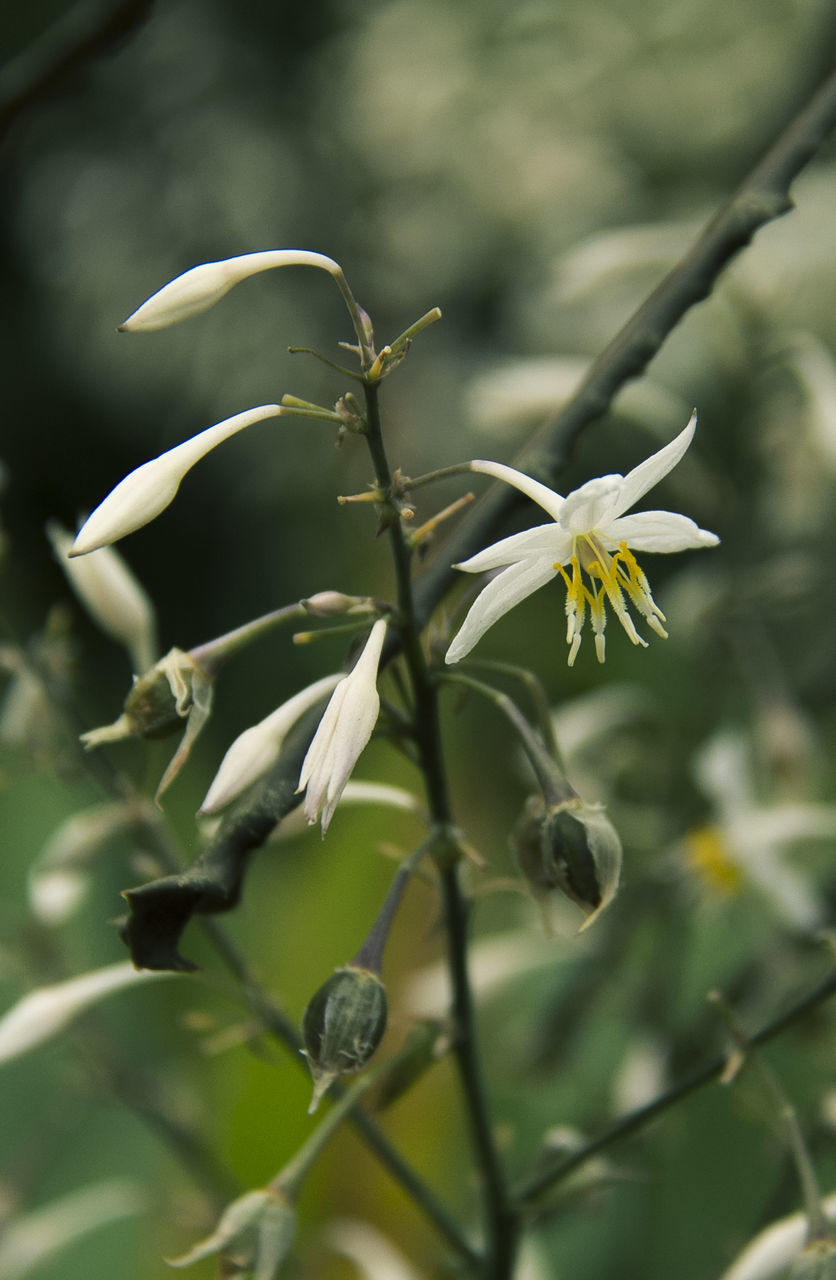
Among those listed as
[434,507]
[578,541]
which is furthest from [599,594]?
[434,507]

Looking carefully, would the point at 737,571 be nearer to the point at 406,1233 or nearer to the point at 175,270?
the point at 406,1233

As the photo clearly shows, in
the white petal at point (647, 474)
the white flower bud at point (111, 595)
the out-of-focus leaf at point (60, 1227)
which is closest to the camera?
the white petal at point (647, 474)

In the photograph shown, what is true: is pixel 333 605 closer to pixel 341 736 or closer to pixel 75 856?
pixel 341 736

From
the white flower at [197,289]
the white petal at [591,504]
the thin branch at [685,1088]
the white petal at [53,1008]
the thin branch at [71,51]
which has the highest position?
the thin branch at [71,51]

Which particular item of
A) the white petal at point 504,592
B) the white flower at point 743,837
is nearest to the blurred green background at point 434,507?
the white flower at point 743,837

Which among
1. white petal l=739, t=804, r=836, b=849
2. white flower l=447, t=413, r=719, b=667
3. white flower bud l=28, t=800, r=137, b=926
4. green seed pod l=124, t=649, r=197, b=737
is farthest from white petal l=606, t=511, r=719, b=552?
white petal l=739, t=804, r=836, b=849

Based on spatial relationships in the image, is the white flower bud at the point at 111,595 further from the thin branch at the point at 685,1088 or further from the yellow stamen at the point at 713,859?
the yellow stamen at the point at 713,859

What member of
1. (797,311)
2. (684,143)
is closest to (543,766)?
(797,311)
